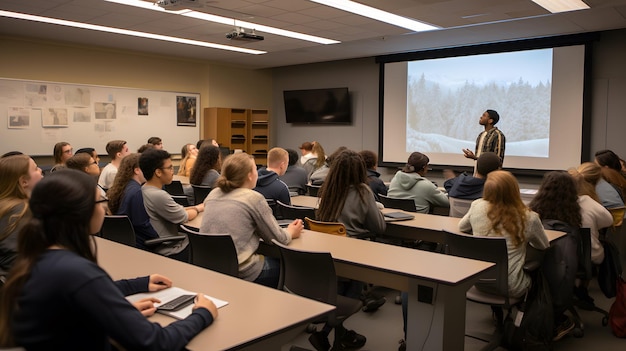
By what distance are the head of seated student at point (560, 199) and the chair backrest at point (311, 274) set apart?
178cm

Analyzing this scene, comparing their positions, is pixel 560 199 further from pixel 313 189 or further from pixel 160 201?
pixel 313 189

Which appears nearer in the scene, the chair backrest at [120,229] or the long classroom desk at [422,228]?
the chair backrest at [120,229]

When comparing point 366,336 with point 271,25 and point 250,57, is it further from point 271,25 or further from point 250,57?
point 250,57

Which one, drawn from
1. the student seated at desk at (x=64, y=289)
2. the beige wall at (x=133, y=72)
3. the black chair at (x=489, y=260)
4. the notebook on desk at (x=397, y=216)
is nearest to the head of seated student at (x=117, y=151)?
the notebook on desk at (x=397, y=216)

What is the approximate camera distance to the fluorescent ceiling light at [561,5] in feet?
19.6

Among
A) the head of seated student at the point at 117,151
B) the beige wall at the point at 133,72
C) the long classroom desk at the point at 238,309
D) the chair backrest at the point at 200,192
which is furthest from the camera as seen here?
the beige wall at the point at 133,72

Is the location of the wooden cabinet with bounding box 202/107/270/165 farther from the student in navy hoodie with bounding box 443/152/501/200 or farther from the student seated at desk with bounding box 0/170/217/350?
the student seated at desk with bounding box 0/170/217/350

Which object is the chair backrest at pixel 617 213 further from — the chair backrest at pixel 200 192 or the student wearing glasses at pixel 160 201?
the chair backrest at pixel 200 192

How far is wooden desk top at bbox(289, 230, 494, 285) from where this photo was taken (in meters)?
2.46

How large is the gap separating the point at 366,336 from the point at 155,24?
5.45 metres

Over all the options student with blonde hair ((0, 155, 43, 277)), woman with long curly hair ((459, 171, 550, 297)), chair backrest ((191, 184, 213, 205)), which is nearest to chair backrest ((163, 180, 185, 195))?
chair backrest ((191, 184, 213, 205))

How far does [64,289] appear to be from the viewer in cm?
135

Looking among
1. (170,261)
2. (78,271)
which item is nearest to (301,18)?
(170,261)

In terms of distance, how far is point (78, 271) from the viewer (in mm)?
1376
